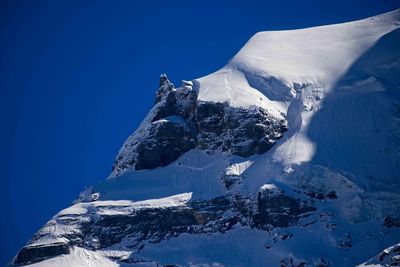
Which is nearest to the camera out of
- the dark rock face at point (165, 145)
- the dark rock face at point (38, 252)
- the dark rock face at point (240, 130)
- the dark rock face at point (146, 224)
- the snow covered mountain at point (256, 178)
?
the snow covered mountain at point (256, 178)

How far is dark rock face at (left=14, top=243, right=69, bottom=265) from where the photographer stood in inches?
6531

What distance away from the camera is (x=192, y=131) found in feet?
622

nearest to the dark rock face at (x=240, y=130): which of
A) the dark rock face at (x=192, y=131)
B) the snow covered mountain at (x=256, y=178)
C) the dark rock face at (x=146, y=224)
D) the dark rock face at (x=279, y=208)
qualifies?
the dark rock face at (x=192, y=131)

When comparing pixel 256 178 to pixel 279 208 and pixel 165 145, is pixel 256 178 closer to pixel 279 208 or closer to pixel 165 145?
pixel 279 208

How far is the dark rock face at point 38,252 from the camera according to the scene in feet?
544

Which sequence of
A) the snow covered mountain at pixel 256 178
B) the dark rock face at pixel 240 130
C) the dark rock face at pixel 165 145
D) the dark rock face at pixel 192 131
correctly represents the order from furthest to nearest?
the dark rock face at pixel 165 145
the dark rock face at pixel 192 131
the dark rock face at pixel 240 130
the snow covered mountain at pixel 256 178

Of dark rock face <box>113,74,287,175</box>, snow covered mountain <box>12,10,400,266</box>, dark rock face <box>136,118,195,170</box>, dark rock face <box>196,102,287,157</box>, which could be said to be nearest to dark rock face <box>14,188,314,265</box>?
snow covered mountain <box>12,10,400,266</box>

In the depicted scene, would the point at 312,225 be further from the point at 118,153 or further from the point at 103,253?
the point at 118,153

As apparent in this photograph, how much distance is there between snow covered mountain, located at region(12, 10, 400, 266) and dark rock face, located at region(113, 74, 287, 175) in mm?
243

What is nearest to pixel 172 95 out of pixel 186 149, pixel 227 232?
pixel 186 149

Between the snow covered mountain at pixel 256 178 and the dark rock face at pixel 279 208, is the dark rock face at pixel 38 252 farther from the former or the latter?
the dark rock face at pixel 279 208

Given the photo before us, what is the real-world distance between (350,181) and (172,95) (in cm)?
5272

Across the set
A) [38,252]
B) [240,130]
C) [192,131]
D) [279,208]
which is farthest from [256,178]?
[38,252]

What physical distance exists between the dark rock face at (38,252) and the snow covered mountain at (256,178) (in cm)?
21
